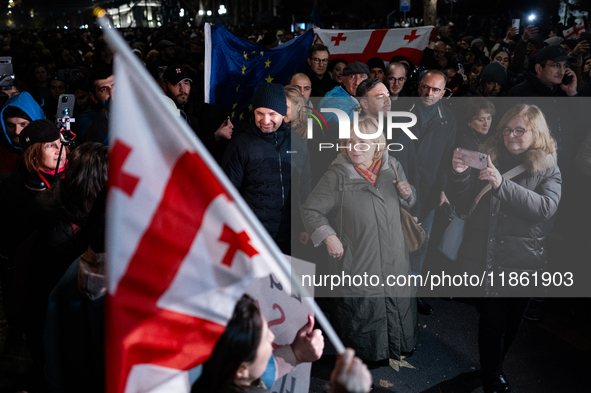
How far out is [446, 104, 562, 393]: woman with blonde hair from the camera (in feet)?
10.1

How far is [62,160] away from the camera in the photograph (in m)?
3.15

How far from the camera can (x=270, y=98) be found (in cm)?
368

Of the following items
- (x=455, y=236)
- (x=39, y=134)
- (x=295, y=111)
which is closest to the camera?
(x=39, y=134)

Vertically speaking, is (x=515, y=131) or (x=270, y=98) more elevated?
(x=270, y=98)

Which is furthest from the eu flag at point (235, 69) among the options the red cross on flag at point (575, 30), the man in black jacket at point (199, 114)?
the red cross on flag at point (575, 30)

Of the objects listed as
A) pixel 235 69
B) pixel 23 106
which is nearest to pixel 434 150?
pixel 235 69

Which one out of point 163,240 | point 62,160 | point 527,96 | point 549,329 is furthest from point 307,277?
point 527,96

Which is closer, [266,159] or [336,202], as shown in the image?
[336,202]

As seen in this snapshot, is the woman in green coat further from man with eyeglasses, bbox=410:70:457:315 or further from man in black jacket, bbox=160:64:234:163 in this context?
man in black jacket, bbox=160:64:234:163

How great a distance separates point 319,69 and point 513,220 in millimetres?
3639

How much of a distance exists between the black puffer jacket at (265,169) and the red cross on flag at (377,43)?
4040 millimetres

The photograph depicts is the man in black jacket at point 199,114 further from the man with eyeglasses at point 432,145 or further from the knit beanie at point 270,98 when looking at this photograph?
the man with eyeglasses at point 432,145

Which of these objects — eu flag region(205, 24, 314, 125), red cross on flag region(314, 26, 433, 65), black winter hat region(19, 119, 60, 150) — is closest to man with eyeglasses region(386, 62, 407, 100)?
eu flag region(205, 24, 314, 125)

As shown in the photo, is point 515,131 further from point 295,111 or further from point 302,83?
point 302,83
